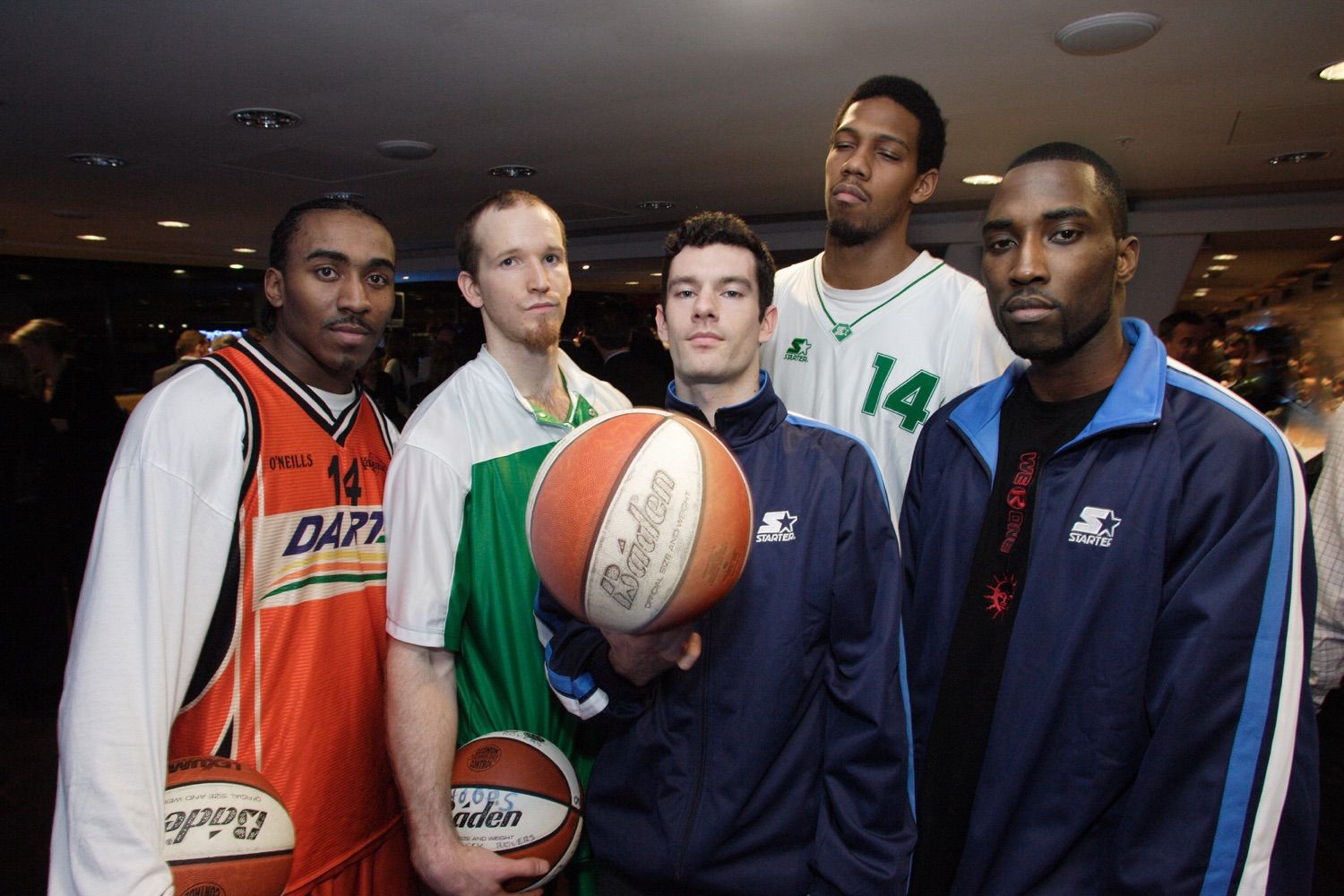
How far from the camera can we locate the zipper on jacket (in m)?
1.24

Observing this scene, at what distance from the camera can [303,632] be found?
151cm

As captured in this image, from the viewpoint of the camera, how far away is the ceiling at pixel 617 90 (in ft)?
9.97

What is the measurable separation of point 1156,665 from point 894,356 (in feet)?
3.14

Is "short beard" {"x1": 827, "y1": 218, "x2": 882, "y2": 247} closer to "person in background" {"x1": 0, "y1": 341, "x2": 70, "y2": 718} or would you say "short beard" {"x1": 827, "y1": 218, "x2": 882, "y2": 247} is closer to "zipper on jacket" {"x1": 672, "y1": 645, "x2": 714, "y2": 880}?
"zipper on jacket" {"x1": 672, "y1": 645, "x2": 714, "y2": 880}

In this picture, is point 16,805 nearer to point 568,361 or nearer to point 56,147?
point 568,361

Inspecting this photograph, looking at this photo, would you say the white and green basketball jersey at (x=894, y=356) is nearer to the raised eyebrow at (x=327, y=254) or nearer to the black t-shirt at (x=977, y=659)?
the black t-shirt at (x=977, y=659)

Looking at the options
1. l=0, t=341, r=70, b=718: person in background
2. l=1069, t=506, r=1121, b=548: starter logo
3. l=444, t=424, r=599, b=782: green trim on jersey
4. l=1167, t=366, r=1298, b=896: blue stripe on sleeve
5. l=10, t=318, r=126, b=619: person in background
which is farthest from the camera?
l=10, t=318, r=126, b=619: person in background

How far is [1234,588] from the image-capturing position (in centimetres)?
112

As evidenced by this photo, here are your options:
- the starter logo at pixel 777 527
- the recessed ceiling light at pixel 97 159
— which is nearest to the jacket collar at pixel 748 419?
the starter logo at pixel 777 527

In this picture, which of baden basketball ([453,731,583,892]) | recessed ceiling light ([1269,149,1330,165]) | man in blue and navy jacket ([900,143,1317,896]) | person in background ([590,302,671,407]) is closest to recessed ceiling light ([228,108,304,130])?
person in background ([590,302,671,407])

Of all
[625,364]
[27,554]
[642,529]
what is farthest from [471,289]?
[27,554]

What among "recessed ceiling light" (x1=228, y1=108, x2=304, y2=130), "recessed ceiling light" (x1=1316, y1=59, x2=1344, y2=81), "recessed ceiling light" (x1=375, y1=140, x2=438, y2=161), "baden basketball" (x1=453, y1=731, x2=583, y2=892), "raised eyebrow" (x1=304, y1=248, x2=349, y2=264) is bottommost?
"baden basketball" (x1=453, y1=731, x2=583, y2=892)

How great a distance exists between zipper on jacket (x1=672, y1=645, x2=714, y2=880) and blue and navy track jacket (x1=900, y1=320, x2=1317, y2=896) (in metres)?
0.44

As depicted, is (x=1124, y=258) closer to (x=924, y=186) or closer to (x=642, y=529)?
(x=924, y=186)
